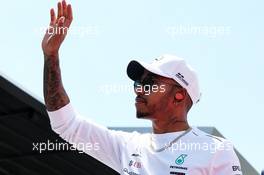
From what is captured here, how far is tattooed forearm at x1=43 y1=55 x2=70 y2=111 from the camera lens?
13.4ft

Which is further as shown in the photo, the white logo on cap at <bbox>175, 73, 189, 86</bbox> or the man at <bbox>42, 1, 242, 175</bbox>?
the white logo on cap at <bbox>175, 73, 189, 86</bbox>

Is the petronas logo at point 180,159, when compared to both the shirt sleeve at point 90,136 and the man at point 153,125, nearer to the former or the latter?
the man at point 153,125

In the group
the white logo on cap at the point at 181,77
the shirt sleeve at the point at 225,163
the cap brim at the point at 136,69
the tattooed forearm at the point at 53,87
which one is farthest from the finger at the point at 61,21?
the shirt sleeve at the point at 225,163

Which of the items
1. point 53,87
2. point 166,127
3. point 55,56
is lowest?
point 166,127

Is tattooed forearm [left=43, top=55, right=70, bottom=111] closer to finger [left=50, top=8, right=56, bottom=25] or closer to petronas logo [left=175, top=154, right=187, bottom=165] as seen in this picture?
finger [left=50, top=8, right=56, bottom=25]

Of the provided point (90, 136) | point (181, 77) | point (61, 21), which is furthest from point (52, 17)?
point (181, 77)

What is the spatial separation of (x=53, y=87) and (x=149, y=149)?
0.69 metres

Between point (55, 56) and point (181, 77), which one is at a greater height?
point (55, 56)

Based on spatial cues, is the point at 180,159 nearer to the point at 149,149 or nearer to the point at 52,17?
the point at 149,149

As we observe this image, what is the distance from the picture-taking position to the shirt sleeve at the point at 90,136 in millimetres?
4078

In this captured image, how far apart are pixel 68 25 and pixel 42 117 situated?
495 cm

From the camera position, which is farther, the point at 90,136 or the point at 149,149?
the point at 90,136

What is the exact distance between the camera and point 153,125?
13.5 feet

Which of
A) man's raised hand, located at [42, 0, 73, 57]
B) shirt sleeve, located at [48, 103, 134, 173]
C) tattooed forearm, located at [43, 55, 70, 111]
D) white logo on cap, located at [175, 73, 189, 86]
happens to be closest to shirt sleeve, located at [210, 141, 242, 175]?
white logo on cap, located at [175, 73, 189, 86]
